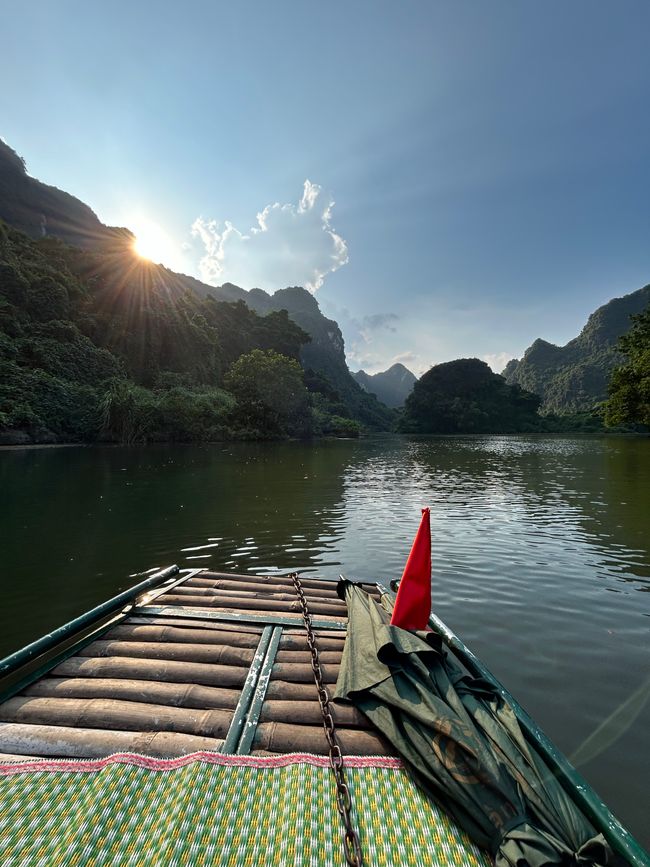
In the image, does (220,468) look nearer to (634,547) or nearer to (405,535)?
(405,535)

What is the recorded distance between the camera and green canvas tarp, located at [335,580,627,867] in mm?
1910

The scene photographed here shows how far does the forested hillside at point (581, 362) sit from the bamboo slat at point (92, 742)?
146192 millimetres

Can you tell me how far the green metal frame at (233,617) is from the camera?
4.41m

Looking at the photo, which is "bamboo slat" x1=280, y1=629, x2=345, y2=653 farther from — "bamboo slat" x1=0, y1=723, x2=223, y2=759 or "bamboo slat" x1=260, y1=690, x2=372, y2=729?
"bamboo slat" x1=0, y1=723, x2=223, y2=759

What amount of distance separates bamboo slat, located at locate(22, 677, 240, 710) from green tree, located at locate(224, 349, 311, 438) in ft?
166

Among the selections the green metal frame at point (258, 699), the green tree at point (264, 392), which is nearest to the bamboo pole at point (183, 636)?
the green metal frame at point (258, 699)

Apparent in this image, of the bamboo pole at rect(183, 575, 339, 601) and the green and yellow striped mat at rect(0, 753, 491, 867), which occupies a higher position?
the green and yellow striped mat at rect(0, 753, 491, 867)

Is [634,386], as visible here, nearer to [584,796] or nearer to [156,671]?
[584,796]

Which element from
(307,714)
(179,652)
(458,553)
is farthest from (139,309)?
(307,714)

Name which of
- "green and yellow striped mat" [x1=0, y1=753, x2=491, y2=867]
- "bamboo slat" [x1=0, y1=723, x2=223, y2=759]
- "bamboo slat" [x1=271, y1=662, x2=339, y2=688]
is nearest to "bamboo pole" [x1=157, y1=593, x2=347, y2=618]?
"bamboo slat" [x1=271, y1=662, x2=339, y2=688]

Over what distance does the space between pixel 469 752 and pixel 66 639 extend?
14.3 feet

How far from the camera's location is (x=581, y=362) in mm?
156625

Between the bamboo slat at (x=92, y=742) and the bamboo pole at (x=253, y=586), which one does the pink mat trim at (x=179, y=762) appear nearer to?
the bamboo slat at (x=92, y=742)

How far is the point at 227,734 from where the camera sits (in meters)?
2.70
